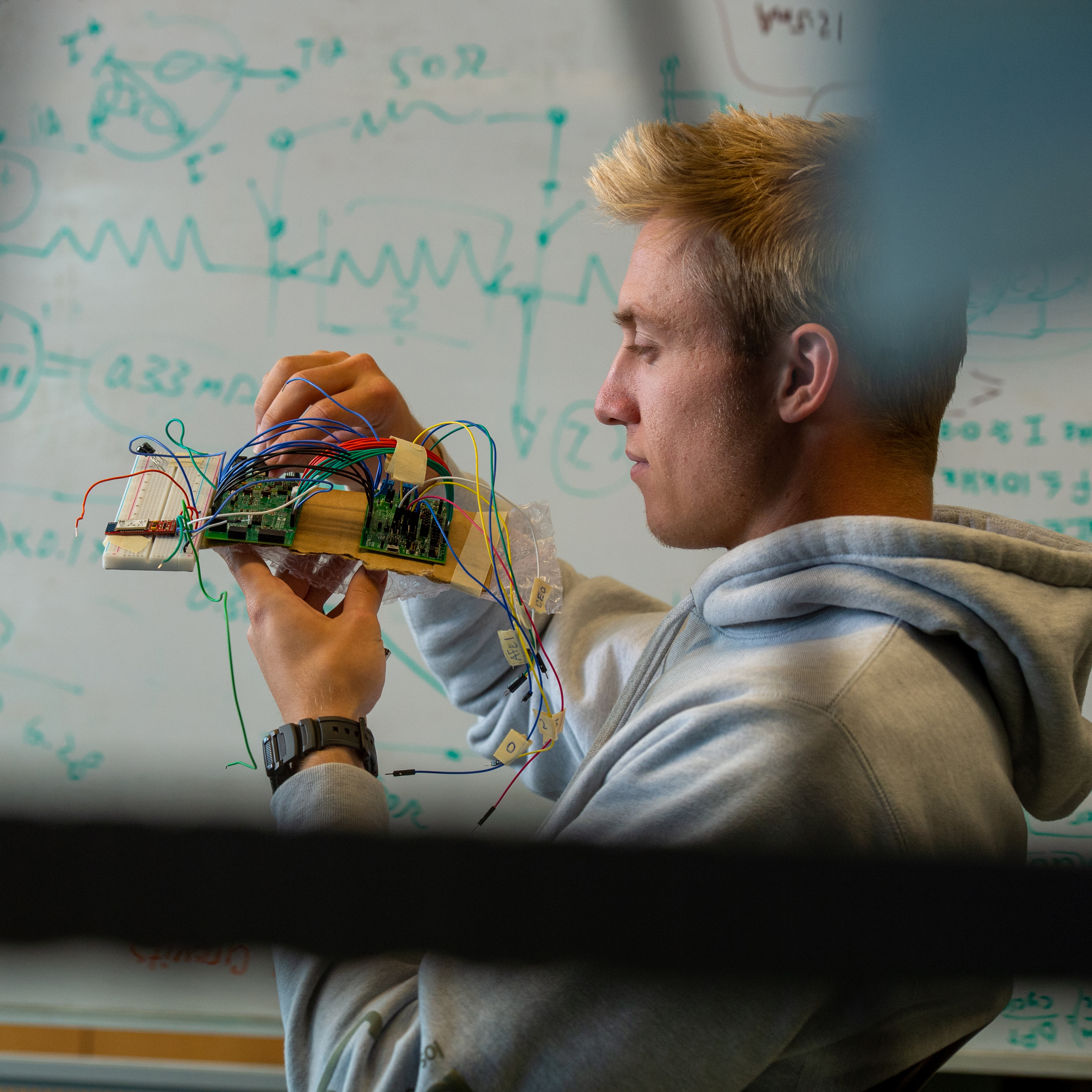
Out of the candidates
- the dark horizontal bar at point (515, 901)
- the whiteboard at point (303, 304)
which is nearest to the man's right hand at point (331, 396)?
the whiteboard at point (303, 304)

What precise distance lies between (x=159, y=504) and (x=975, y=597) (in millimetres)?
746

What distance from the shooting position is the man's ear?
0.78m

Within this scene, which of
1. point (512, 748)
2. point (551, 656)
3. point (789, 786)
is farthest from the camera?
point (551, 656)

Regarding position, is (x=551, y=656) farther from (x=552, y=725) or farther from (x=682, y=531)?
(x=682, y=531)

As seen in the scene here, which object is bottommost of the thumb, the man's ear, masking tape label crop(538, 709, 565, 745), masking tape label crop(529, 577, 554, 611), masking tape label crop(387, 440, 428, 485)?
masking tape label crop(538, 709, 565, 745)

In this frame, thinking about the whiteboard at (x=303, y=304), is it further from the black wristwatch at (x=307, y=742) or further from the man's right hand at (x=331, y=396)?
the black wristwatch at (x=307, y=742)

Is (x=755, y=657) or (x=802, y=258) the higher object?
(x=802, y=258)

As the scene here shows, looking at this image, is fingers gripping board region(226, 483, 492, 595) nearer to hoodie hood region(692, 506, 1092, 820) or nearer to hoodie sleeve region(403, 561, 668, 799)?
hoodie sleeve region(403, 561, 668, 799)

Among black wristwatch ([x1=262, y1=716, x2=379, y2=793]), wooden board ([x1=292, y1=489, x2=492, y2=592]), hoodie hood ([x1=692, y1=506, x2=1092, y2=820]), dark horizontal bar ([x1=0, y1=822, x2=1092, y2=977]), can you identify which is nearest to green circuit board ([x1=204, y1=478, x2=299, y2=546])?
wooden board ([x1=292, y1=489, x2=492, y2=592])

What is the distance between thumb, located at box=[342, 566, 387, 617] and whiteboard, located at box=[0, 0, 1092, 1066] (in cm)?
63

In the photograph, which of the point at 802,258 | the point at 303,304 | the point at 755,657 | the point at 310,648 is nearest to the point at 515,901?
the point at 755,657

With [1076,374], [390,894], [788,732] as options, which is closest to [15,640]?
[788,732]

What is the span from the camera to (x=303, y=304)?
4.87ft

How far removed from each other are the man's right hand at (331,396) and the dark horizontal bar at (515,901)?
0.74 meters
